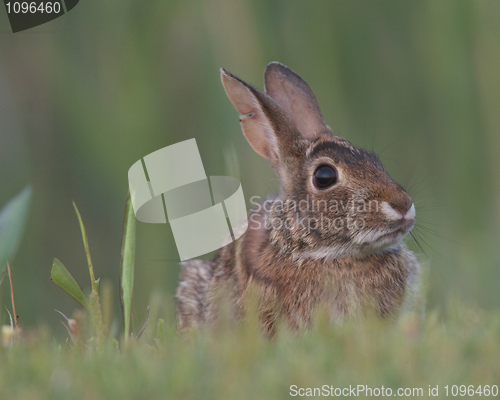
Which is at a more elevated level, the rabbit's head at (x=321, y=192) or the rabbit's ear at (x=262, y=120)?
the rabbit's ear at (x=262, y=120)

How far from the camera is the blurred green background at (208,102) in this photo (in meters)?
6.27

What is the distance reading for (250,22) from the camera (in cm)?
626

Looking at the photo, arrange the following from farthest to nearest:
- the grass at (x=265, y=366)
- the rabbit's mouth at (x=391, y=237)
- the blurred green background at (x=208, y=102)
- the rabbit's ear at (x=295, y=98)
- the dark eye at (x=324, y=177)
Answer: the blurred green background at (x=208, y=102) < the rabbit's ear at (x=295, y=98) < the dark eye at (x=324, y=177) < the rabbit's mouth at (x=391, y=237) < the grass at (x=265, y=366)

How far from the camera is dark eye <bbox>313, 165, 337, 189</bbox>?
12.4 feet

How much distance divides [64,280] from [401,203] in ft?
6.44

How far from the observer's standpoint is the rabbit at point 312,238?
3.47 m

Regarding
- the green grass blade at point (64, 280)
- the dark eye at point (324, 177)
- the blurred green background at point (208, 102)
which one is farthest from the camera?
the blurred green background at point (208, 102)

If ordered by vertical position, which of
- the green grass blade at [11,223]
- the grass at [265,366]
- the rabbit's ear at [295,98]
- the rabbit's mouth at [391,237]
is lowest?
the rabbit's mouth at [391,237]

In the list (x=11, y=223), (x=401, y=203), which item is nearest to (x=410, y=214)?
(x=401, y=203)

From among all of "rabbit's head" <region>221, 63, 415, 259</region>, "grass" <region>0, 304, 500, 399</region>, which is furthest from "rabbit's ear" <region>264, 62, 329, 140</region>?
"grass" <region>0, 304, 500, 399</region>

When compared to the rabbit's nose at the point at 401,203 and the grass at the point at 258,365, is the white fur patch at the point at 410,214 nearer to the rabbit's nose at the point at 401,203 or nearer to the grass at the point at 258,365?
the rabbit's nose at the point at 401,203

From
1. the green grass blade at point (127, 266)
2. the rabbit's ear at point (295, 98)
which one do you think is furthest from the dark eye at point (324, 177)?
the green grass blade at point (127, 266)

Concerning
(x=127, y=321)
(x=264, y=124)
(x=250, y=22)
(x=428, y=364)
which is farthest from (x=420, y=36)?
(x=428, y=364)

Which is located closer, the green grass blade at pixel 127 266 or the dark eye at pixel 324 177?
the green grass blade at pixel 127 266
